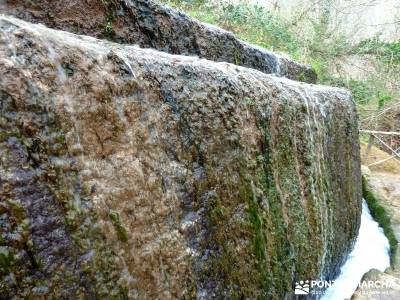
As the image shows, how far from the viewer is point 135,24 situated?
8.64ft

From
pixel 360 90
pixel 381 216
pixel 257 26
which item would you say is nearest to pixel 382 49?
pixel 360 90

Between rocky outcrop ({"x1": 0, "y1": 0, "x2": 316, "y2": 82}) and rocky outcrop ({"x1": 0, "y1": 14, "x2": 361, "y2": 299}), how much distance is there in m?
0.78

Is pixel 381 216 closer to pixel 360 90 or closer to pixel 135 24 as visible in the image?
pixel 135 24

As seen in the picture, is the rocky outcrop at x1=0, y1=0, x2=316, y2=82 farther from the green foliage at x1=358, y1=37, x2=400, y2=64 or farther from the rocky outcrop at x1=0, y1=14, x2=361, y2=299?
the green foliage at x1=358, y1=37, x2=400, y2=64

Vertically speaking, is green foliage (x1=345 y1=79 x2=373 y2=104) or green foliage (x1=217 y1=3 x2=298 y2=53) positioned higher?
green foliage (x1=217 y1=3 x2=298 y2=53)

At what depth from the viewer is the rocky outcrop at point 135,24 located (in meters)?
2.24

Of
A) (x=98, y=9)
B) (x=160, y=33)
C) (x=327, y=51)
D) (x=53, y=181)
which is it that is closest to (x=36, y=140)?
(x=53, y=181)

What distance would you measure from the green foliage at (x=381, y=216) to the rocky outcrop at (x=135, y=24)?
272 cm

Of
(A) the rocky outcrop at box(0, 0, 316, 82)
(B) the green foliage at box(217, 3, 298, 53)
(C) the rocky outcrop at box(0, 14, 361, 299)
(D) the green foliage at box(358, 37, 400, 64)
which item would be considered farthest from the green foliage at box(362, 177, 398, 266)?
(D) the green foliage at box(358, 37, 400, 64)

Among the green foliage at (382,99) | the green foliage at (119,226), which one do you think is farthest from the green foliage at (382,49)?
the green foliage at (119,226)

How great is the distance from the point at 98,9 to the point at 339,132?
8.12 feet

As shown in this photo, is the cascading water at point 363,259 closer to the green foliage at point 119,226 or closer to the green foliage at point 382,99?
the green foliage at point 119,226

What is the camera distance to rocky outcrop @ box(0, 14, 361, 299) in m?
1.04

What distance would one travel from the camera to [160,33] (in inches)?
112
